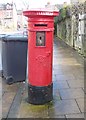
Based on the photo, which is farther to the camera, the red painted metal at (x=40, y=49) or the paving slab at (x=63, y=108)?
the red painted metal at (x=40, y=49)

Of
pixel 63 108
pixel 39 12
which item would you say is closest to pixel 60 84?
pixel 63 108

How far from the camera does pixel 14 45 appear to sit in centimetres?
680

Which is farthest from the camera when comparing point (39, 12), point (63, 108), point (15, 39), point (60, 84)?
point (60, 84)

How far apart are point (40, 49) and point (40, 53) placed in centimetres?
7

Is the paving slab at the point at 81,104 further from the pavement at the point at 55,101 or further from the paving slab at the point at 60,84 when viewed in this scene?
the paving slab at the point at 60,84

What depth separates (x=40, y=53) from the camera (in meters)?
5.28

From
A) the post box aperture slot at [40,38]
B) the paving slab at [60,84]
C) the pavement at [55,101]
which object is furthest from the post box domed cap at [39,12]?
the paving slab at [60,84]

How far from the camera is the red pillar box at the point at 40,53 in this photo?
16.9 feet

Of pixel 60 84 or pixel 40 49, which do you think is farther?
pixel 60 84

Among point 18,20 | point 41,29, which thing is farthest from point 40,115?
point 18,20

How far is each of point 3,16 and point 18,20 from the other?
259 centimetres

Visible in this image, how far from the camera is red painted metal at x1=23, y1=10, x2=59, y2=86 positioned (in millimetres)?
5148

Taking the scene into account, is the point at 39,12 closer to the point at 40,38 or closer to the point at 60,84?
the point at 40,38

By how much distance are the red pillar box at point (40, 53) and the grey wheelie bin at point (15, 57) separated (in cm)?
146
